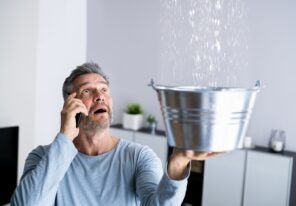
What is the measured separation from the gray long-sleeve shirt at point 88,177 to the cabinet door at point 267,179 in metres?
1.92

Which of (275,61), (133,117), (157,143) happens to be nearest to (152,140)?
(157,143)

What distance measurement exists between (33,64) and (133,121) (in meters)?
1.20

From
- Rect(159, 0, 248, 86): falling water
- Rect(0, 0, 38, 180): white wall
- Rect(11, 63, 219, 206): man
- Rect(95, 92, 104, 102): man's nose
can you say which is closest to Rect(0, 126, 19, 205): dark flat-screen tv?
Rect(0, 0, 38, 180): white wall

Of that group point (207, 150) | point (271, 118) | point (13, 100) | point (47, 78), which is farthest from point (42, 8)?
point (207, 150)

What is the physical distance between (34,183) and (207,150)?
544mm

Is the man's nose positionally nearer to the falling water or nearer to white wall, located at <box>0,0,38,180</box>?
the falling water

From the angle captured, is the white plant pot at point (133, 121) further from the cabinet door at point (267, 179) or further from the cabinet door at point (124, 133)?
the cabinet door at point (267, 179)

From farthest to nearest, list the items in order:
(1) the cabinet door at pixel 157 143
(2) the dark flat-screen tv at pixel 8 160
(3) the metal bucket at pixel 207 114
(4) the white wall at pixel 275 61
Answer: (1) the cabinet door at pixel 157 143
(4) the white wall at pixel 275 61
(2) the dark flat-screen tv at pixel 8 160
(3) the metal bucket at pixel 207 114

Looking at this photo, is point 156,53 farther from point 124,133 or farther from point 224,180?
point 224,180

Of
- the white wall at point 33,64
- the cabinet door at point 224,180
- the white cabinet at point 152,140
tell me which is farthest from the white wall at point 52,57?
the cabinet door at point 224,180

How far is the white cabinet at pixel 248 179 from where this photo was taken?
2.89 metres

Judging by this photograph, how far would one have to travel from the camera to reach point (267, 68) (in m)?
3.14

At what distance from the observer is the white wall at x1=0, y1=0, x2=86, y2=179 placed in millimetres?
2742

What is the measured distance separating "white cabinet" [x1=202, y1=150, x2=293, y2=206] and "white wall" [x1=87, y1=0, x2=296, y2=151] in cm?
29
